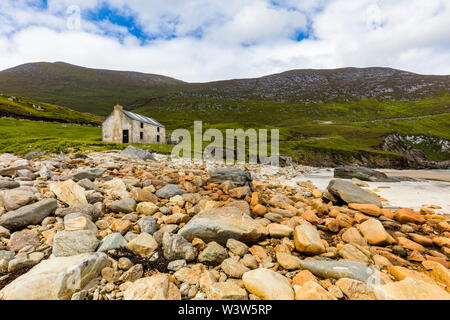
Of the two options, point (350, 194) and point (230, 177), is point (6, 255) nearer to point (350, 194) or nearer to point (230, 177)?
point (230, 177)

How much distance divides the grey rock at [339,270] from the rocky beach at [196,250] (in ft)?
0.06

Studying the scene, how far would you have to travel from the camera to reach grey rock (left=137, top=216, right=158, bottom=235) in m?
5.03

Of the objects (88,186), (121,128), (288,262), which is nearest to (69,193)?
(88,186)

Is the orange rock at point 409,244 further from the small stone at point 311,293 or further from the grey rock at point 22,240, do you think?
the grey rock at point 22,240

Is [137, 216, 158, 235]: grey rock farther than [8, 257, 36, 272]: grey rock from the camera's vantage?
Yes

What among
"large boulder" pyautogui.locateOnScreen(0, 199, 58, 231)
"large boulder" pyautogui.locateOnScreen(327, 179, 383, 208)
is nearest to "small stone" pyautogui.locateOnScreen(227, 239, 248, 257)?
"large boulder" pyautogui.locateOnScreen(0, 199, 58, 231)

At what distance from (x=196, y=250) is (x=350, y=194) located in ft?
24.2

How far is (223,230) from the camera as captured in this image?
4766mm

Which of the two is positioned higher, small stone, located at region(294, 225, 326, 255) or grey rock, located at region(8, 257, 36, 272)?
grey rock, located at region(8, 257, 36, 272)

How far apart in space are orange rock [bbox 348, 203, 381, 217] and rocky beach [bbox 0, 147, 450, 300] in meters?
0.04

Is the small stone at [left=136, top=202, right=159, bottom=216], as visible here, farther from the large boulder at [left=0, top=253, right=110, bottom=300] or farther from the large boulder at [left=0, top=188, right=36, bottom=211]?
the large boulder at [left=0, top=188, right=36, bottom=211]

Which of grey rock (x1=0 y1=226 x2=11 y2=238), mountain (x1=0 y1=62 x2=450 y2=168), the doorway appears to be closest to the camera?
grey rock (x1=0 y1=226 x2=11 y2=238)

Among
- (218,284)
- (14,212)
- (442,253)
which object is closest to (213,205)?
(218,284)

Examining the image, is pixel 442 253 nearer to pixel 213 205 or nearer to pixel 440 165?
pixel 213 205
